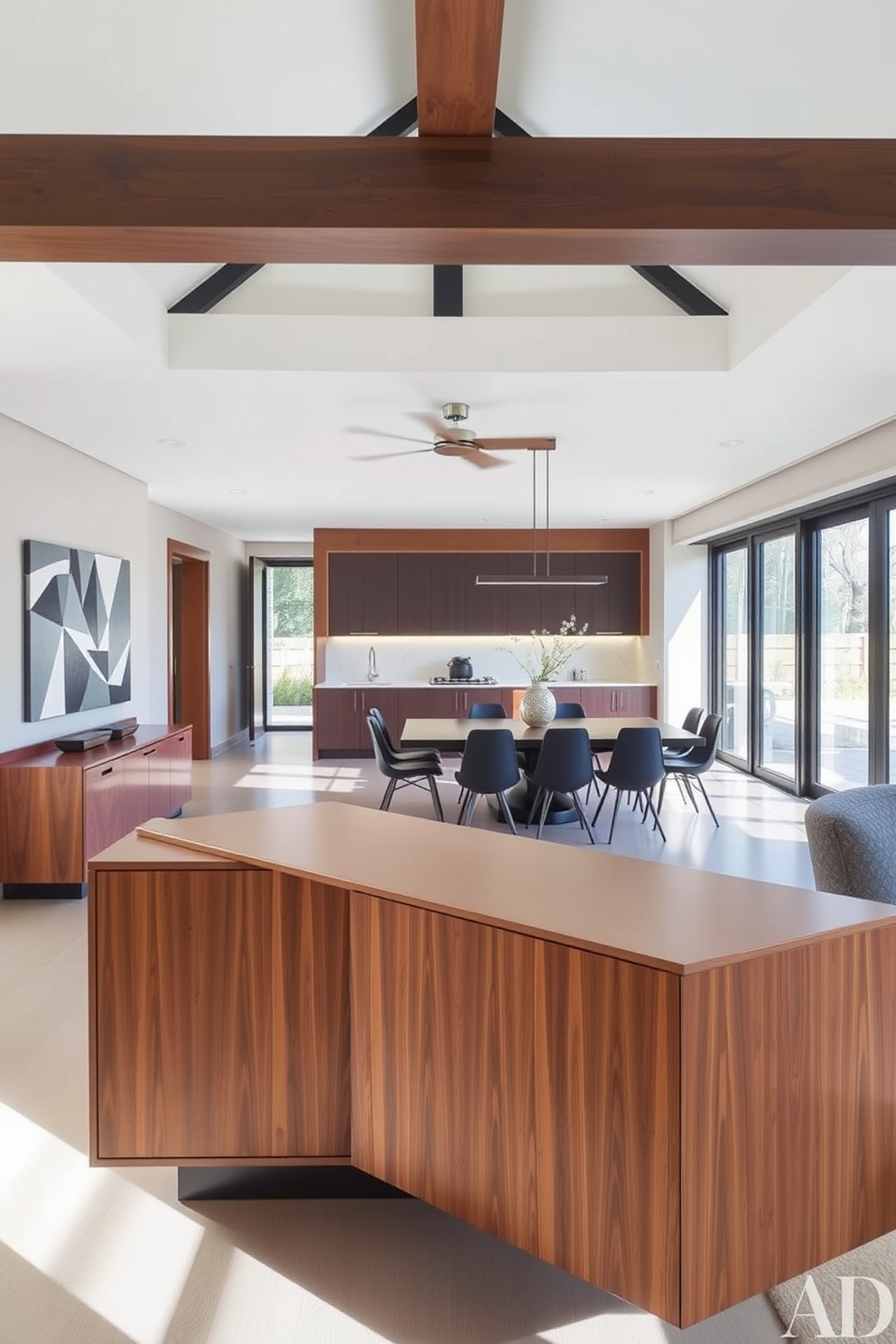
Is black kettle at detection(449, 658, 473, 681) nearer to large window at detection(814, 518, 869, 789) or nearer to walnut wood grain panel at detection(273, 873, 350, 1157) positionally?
large window at detection(814, 518, 869, 789)

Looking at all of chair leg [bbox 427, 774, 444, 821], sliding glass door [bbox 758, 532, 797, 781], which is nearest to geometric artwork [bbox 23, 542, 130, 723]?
chair leg [bbox 427, 774, 444, 821]

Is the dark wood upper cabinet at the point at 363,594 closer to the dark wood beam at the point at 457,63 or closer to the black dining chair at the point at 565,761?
the black dining chair at the point at 565,761

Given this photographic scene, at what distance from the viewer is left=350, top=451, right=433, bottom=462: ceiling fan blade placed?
18.8ft

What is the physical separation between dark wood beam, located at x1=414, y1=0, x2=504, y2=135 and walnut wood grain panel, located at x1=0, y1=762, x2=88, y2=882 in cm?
369

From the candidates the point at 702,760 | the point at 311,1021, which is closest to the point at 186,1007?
the point at 311,1021

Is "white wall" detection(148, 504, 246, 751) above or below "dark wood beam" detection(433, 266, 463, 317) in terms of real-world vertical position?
below

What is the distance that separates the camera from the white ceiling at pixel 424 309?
9.09 ft

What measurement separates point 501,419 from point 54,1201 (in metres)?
4.35

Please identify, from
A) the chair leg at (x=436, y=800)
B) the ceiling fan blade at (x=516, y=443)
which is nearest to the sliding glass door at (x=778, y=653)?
the ceiling fan blade at (x=516, y=443)

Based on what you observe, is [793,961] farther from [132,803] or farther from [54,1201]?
[132,803]

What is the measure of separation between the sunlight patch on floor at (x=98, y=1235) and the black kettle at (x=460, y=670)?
313 inches

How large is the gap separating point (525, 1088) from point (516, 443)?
4.22 metres

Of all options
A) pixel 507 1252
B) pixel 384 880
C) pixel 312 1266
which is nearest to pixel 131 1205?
pixel 312 1266

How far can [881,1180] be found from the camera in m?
1.57
